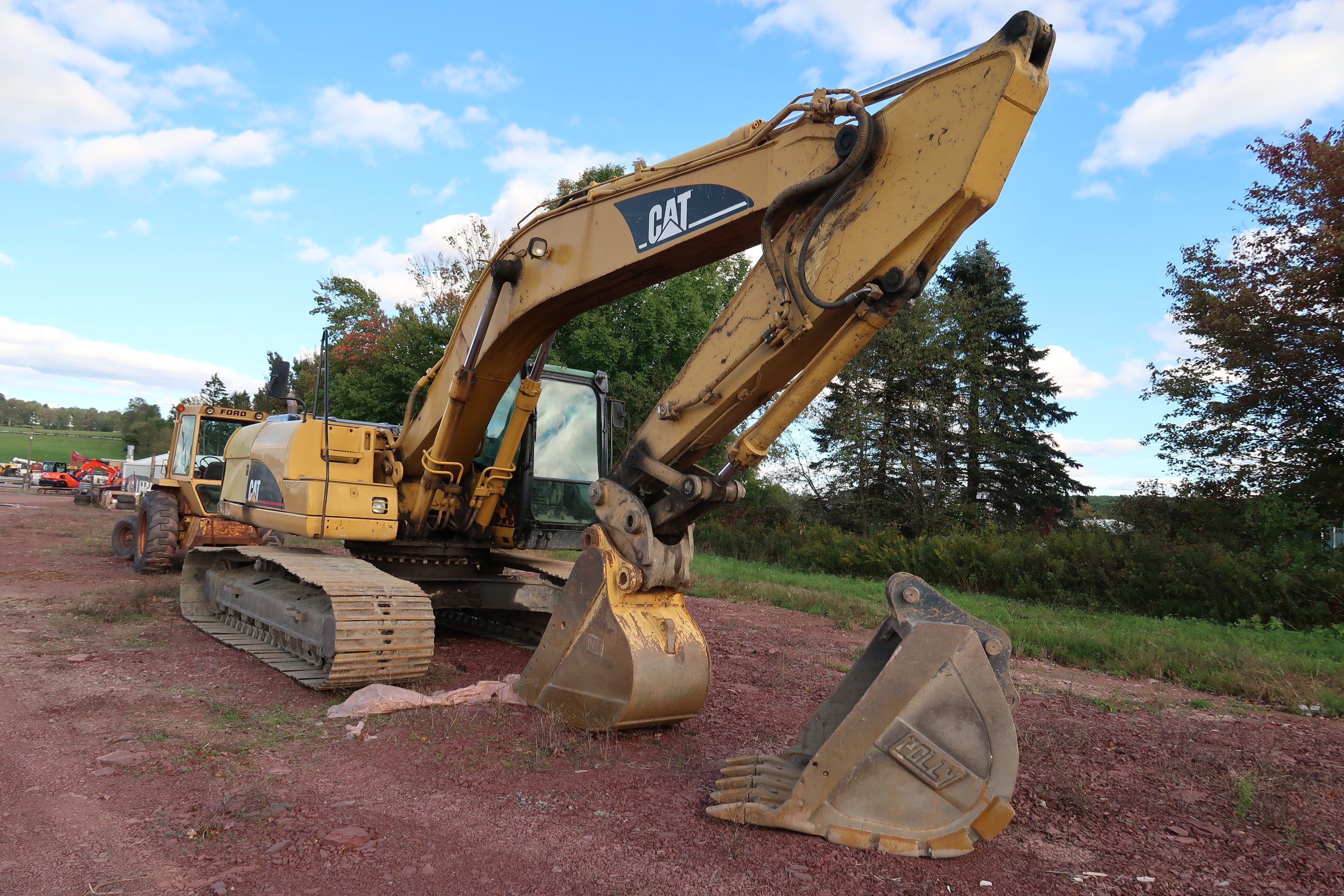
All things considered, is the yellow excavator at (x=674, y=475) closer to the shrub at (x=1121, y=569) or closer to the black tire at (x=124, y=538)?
the black tire at (x=124, y=538)

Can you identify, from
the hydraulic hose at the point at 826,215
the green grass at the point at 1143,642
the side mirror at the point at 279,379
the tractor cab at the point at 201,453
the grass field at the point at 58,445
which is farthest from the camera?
the grass field at the point at 58,445

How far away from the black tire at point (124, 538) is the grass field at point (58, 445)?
60.0m

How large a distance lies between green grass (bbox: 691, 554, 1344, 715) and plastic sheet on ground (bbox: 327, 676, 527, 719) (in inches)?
194

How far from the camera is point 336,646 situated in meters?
5.21

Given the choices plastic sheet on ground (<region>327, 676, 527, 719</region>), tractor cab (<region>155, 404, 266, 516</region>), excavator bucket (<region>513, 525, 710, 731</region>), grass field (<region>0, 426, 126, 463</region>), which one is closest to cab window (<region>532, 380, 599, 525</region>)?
plastic sheet on ground (<region>327, 676, 527, 719</region>)

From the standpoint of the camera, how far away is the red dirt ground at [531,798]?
9.99 feet

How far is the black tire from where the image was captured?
501 inches

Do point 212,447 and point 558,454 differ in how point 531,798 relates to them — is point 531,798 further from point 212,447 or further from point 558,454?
point 212,447

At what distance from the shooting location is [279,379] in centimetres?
664

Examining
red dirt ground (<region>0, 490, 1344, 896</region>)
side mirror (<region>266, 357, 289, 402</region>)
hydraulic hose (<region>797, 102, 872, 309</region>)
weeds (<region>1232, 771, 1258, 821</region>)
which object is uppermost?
hydraulic hose (<region>797, 102, 872, 309</region>)

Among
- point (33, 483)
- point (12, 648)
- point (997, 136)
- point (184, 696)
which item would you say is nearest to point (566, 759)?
point (184, 696)

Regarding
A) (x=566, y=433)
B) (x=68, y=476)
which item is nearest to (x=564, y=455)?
(x=566, y=433)

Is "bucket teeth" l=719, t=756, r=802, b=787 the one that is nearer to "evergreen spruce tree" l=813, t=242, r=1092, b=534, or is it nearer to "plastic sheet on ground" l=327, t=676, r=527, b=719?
"plastic sheet on ground" l=327, t=676, r=527, b=719

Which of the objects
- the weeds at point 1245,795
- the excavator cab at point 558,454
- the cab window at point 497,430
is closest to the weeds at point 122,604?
the cab window at point 497,430
